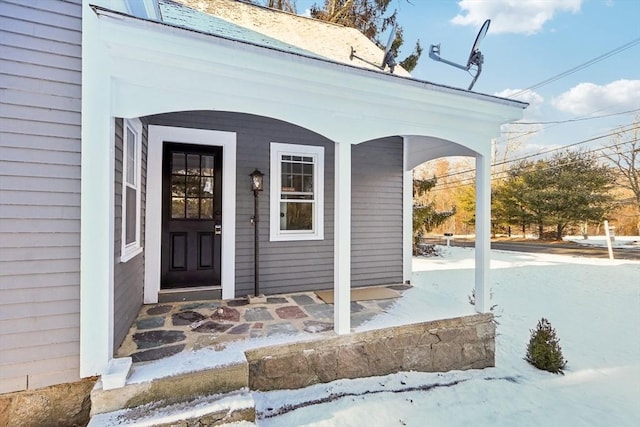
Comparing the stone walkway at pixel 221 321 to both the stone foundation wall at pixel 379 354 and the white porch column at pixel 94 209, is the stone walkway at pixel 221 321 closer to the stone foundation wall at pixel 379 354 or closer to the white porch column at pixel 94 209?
the stone foundation wall at pixel 379 354

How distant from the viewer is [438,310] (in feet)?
12.0

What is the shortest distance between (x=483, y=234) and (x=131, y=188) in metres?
3.74

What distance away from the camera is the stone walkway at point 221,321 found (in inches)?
103

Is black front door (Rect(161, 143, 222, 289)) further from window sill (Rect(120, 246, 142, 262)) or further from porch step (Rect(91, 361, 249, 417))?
porch step (Rect(91, 361, 249, 417))

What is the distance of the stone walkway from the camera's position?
2615 millimetres

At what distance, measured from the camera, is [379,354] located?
121 inches

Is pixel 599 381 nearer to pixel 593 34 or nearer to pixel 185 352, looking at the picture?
pixel 185 352

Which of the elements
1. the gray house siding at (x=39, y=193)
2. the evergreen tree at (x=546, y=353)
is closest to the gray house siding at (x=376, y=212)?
the evergreen tree at (x=546, y=353)

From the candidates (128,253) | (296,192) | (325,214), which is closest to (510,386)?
(325,214)

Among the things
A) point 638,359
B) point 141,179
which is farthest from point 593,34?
point 141,179

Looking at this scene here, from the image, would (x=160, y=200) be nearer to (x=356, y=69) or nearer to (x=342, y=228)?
(x=342, y=228)

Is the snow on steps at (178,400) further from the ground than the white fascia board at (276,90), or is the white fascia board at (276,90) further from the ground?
the white fascia board at (276,90)

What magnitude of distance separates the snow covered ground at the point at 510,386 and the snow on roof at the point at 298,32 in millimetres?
3806

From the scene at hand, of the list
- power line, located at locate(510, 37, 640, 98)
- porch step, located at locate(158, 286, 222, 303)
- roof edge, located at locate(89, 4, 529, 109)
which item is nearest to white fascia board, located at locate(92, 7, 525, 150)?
roof edge, located at locate(89, 4, 529, 109)
